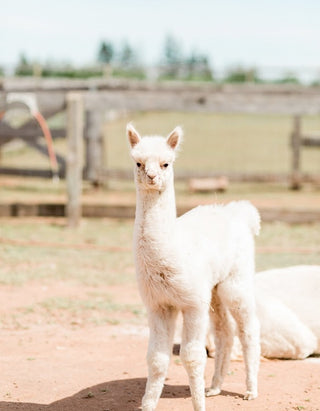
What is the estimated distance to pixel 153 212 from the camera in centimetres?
421

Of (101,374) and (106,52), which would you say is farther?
(106,52)

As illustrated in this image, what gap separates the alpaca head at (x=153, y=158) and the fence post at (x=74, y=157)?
23.6ft

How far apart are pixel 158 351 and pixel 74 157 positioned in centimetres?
742

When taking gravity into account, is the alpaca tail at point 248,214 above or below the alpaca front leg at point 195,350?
→ above

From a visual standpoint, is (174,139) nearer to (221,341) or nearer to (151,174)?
(151,174)

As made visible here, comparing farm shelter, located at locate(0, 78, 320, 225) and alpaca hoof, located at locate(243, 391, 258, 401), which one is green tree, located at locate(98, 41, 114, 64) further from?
alpaca hoof, located at locate(243, 391, 258, 401)

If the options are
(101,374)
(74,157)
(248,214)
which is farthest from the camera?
(74,157)

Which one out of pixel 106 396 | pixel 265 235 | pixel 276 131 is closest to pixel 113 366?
pixel 106 396

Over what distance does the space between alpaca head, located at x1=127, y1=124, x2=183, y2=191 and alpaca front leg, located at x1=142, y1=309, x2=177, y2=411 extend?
781 mm

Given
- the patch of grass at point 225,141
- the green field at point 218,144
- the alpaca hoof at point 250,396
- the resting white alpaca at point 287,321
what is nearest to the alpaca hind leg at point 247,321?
the alpaca hoof at point 250,396

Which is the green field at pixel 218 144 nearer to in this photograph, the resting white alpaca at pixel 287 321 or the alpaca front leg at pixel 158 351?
the resting white alpaca at pixel 287 321

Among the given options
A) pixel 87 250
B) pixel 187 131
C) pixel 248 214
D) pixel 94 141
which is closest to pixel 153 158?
pixel 248 214

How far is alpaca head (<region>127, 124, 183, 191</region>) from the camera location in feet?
13.4

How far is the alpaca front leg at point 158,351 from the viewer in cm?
424
